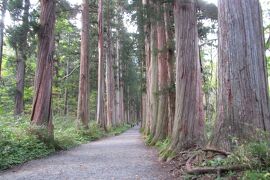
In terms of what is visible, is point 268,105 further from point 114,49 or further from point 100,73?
point 114,49

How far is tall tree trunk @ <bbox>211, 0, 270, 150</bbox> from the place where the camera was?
5344 millimetres

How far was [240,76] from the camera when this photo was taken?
5473 millimetres

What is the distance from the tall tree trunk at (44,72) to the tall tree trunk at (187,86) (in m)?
5.30

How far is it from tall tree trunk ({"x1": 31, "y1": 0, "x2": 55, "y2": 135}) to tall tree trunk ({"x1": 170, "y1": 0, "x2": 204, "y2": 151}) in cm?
530

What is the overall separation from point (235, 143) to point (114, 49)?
36.9 metres

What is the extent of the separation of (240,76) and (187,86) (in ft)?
11.9

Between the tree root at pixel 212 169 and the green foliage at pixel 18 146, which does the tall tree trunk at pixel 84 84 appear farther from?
the tree root at pixel 212 169

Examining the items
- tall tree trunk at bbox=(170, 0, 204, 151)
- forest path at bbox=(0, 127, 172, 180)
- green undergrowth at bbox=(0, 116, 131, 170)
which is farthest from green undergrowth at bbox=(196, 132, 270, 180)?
green undergrowth at bbox=(0, 116, 131, 170)

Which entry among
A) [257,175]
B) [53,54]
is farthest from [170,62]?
[257,175]

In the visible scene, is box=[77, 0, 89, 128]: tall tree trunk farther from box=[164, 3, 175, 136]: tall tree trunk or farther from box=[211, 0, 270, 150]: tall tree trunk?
box=[211, 0, 270, 150]: tall tree trunk

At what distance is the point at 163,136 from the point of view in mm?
13852

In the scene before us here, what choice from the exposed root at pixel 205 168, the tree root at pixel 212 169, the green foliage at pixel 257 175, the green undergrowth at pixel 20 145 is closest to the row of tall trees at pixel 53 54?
the green undergrowth at pixel 20 145

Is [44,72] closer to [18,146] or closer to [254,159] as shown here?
[18,146]

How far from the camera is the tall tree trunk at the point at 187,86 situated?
29.2 feet
